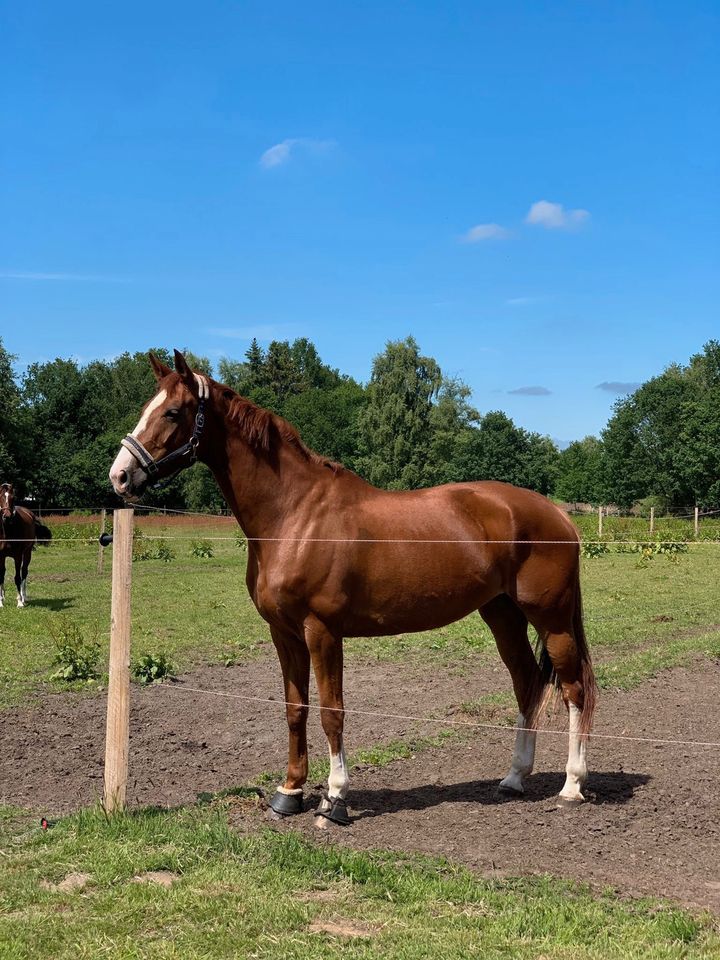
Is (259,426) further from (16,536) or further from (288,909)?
(16,536)

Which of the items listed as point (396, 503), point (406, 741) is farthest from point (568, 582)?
point (406, 741)

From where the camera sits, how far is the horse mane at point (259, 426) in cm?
498

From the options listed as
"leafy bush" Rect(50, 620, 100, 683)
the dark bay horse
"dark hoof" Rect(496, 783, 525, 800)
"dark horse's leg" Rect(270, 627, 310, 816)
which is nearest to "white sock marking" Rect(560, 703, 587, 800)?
"dark hoof" Rect(496, 783, 525, 800)

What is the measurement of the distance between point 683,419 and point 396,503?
6468 cm

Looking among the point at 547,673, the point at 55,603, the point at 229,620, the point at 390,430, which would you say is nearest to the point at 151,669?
the point at 547,673

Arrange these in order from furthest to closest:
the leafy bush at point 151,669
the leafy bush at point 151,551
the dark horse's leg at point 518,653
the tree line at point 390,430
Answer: the tree line at point 390,430
the leafy bush at point 151,551
the leafy bush at point 151,669
the dark horse's leg at point 518,653

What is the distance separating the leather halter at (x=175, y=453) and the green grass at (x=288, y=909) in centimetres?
195

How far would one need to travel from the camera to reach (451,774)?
19.2ft

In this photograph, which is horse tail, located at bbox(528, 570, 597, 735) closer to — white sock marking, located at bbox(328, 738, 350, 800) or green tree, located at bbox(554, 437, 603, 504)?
white sock marking, located at bbox(328, 738, 350, 800)

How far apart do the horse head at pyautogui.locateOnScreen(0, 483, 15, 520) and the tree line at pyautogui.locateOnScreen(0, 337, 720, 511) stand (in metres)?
31.0

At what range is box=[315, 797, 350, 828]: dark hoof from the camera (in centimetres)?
479

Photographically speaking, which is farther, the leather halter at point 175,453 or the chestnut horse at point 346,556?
the chestnut horse at point 346,556

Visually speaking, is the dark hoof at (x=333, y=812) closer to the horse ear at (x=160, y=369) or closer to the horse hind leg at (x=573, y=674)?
the horse hind leg at (x=573, y=674)

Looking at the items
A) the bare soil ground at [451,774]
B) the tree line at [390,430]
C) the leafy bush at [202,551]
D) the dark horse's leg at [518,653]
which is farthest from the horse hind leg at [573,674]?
the tree line at [390,430]
